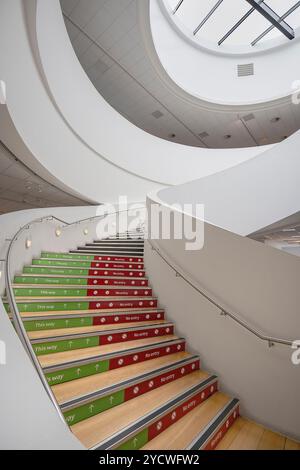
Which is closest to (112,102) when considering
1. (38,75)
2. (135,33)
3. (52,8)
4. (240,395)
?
(135,33)

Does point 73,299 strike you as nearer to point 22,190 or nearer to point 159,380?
point 159,380

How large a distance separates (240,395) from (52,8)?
787 cm

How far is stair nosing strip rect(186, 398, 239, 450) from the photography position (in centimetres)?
204

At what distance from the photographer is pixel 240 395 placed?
2.81 m

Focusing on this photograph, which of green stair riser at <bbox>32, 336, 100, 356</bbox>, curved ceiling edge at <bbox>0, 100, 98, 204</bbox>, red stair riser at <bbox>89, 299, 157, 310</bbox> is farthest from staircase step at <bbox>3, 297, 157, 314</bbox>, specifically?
curved ceiling edge at <bbox>0, 100, 98, 204</bbox>

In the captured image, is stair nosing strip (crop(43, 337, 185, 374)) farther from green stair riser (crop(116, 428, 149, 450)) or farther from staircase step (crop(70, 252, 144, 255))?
staircase step (crop(70, 252, 144, 255))

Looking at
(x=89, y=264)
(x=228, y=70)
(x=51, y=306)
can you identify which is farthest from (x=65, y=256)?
(x=228, y=70)

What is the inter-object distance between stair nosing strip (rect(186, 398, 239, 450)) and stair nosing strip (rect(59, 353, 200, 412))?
574 mm

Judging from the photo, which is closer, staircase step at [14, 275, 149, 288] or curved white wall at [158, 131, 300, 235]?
staircase step at [14, 275, 149, 288]

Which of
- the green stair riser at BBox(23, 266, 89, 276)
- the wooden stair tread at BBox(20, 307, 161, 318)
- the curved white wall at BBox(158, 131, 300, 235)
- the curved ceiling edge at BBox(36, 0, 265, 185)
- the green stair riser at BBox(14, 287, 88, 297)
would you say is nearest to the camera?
the wooden stair tread at BBox(20, 307, 161, 318)

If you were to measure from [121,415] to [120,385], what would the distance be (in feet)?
0.76

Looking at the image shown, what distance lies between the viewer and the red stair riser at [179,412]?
210 cm
